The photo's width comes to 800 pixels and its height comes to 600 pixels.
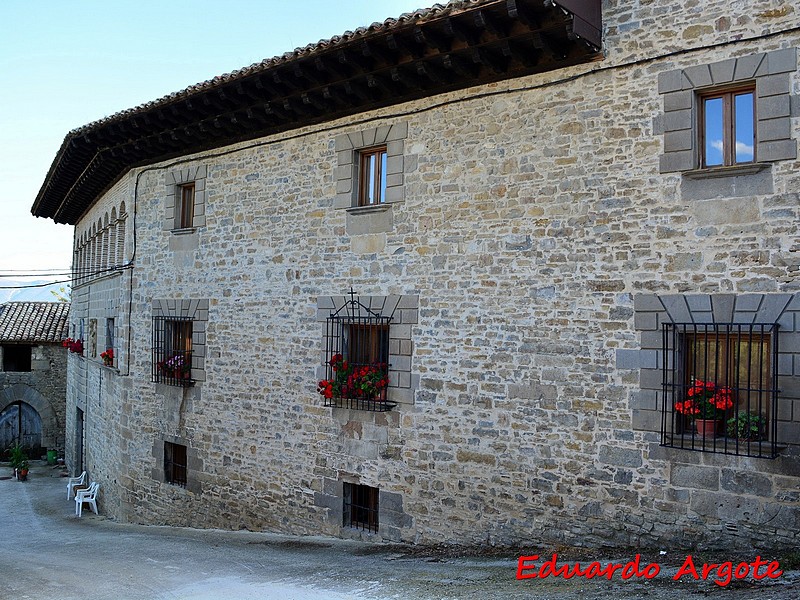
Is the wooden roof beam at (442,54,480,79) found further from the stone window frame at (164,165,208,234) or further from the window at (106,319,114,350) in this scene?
the window at (106,319,114,350)

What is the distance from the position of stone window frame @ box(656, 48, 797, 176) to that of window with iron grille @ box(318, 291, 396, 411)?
12.0 feet

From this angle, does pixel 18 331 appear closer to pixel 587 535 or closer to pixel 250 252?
pixel 250 252

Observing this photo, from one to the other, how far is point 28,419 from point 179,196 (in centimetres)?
1427

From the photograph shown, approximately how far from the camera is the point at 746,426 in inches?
250

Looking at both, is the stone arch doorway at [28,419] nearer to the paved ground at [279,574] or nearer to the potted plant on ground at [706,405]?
the paved ground at [279,574]

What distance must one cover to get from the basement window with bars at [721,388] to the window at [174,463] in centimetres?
769

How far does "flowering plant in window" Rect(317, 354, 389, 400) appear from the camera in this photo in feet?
28.3

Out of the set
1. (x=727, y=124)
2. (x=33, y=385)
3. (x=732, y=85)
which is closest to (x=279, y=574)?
(x=727, y=124)

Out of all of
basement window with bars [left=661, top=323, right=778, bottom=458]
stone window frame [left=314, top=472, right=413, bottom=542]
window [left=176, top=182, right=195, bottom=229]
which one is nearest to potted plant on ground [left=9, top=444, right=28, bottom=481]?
window [left=176, top=182, right=195, bottom=229]

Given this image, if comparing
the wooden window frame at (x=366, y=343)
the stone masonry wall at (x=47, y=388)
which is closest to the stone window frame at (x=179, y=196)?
Result: the wooden window frame at (x=366, y=343)

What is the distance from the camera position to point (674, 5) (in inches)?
268

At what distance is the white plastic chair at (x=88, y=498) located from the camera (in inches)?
576

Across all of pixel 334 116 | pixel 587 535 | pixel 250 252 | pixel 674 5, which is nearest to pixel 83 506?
pixel 250 252

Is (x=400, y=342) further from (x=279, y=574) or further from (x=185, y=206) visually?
(x=185, y=206)
